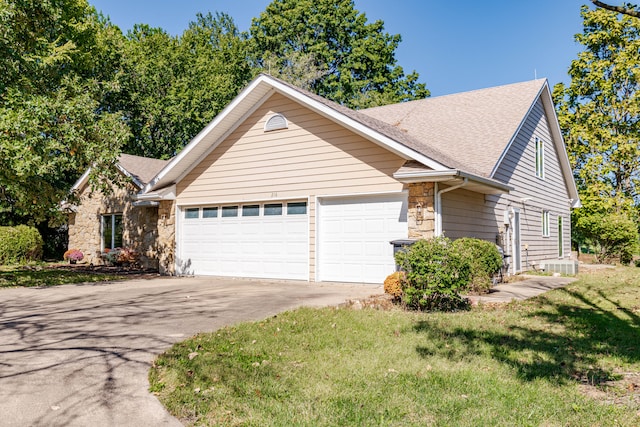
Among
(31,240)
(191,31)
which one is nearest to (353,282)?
(31,240)

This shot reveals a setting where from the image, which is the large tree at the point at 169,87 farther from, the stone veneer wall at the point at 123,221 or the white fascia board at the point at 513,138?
the white fascia board at the point at 513,138

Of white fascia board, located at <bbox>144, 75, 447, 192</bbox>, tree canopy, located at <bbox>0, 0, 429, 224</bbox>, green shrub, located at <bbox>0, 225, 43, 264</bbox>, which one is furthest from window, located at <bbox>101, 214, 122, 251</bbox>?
white fascia board, located at <bbox>144, 75, 447, 192</bbox>

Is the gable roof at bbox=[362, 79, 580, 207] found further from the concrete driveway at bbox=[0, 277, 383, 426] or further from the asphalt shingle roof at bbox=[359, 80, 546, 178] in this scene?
the concrete driveway at bbox=[0, 277, 383, 426]

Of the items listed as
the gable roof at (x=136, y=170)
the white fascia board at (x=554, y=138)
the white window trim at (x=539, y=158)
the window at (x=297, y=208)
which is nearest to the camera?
the window at (x=297, y=208)

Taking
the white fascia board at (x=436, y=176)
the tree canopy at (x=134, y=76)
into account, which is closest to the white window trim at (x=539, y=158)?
the white fascia board at (x=436, y=176)

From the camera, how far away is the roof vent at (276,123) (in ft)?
41.9

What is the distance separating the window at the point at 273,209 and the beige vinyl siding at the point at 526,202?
177 inches

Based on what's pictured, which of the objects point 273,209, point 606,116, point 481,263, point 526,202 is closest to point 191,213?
point 273,209

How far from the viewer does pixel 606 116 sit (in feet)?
80.2

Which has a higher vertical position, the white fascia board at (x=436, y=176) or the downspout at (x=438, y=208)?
the white fascia board at (x=436, y=176)

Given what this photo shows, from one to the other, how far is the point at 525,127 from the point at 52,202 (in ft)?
47.9

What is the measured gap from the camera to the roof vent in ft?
41.9

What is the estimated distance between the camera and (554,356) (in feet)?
16.8

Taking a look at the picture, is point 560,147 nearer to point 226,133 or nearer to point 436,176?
point 436,176
